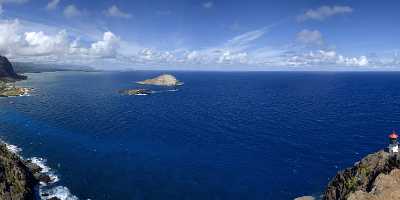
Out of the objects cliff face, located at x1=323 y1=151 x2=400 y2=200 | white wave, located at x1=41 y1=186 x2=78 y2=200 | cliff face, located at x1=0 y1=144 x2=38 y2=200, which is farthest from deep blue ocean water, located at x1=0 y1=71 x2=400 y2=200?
cliff face, located at x1=323 y1=151 x2=400 y2=200

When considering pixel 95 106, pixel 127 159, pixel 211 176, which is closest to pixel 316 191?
pixel 211 176

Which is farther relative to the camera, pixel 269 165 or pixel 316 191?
pixel 269 165

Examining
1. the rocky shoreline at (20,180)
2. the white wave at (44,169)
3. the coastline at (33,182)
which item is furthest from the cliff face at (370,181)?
the white wave at (44,169)

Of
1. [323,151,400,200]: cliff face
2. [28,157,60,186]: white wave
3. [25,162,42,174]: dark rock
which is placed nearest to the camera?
[323,151,400,200]: cliff face

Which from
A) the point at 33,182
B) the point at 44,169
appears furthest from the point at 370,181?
the point at 44,169

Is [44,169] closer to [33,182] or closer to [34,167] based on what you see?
[34,167]

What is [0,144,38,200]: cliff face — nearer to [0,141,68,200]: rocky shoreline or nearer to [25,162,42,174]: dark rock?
[0,141,68,200]: rocky shoreline

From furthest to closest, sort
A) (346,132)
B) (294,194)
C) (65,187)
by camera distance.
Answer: (346,132), (65,187), (294,194)

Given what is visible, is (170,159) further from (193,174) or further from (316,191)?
(316,191)
